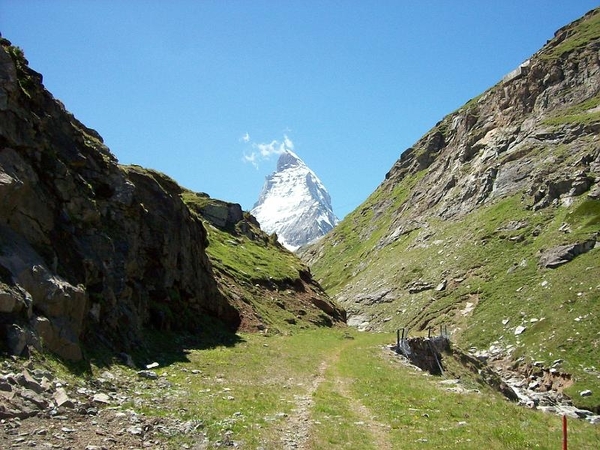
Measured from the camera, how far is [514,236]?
250ft

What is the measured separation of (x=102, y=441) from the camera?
11961mm

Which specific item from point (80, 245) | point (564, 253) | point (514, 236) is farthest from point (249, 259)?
point (80, 245)

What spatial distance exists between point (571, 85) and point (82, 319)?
117565 mm

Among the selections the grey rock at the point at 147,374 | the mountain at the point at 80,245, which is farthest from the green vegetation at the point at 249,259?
the grey rock at the point at 147,374

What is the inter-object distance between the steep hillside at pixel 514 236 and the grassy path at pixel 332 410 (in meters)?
22.4

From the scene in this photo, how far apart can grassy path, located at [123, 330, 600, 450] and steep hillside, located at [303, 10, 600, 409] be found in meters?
22.4

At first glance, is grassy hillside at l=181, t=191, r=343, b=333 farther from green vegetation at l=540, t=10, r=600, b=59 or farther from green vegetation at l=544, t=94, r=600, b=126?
green vegetation at l=540, t=10, r=600, b=59

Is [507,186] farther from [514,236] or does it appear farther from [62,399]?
[62,399]

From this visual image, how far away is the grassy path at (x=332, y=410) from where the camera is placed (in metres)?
14.7

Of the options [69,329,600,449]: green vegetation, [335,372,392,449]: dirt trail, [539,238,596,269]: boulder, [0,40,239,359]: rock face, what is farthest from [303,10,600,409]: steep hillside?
[0,40,239,359]: rock face

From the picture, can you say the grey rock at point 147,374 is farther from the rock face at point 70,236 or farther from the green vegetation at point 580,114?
the green vegetation at point 580,114

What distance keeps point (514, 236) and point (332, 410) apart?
66411 mm

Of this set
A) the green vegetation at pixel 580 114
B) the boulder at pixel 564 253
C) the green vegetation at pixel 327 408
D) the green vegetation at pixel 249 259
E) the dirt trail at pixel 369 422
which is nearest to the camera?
the green vegetation at pixel 327 408

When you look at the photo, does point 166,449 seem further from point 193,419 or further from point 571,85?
point 571,85
